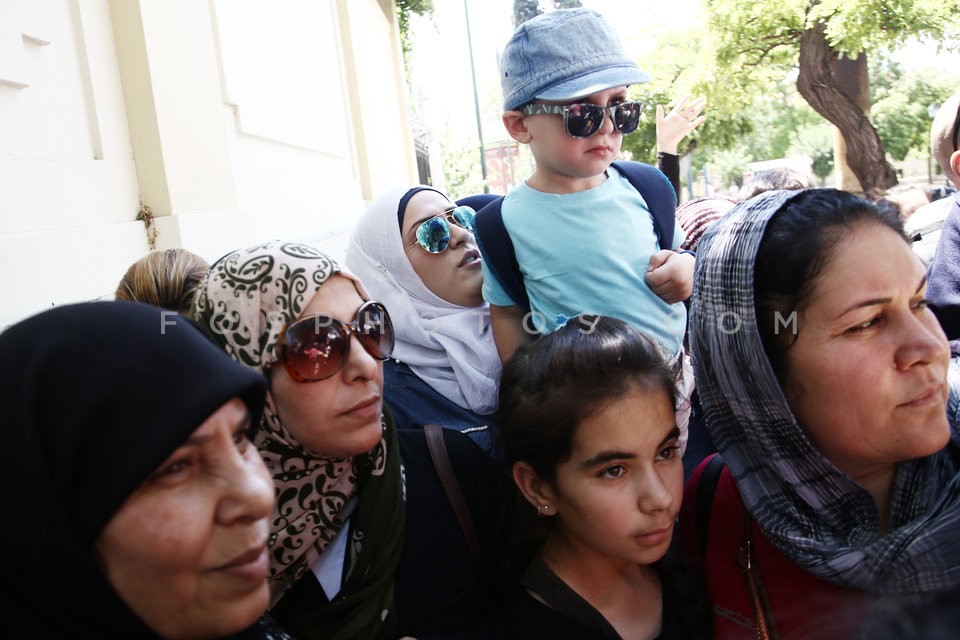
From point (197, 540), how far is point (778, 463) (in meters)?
1.10

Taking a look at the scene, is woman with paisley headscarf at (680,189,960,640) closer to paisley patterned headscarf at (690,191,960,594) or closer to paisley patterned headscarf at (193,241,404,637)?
paisley patterned headscarf at (690,191,960,594)

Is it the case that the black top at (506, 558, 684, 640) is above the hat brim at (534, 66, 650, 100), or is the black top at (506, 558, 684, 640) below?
below

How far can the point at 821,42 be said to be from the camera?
31.2 ft

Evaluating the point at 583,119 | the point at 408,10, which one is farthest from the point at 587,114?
the point at 408,10

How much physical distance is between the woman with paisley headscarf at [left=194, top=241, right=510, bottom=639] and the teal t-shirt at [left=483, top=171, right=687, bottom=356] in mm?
717

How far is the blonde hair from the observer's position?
2.38 metres

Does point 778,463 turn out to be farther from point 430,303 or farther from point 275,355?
point 430,303

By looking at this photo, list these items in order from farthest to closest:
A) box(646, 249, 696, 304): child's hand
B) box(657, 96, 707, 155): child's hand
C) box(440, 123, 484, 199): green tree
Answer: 1. box(440, 123, 484, 199): green tree
2. box(657, 96, 707, 155): child's hand
3. box(646, 249, 696, 304): child's hand

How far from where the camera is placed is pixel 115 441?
1.05 metres

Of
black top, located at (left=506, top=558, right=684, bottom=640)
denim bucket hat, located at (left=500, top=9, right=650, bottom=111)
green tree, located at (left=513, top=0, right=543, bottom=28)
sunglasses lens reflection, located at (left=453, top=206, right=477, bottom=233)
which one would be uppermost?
green tree, located at (left=513, top=0, right=543, bottom=28)

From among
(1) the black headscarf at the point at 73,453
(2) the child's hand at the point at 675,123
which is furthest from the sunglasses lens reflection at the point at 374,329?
(2) the child's hand at the point at 675,123

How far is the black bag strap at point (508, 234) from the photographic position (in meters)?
2.50

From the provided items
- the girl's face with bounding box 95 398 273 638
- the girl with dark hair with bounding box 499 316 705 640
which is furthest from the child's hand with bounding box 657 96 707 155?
the girl's face with bounding box 95 398 273 638

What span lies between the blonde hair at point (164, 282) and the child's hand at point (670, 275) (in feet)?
4.58
